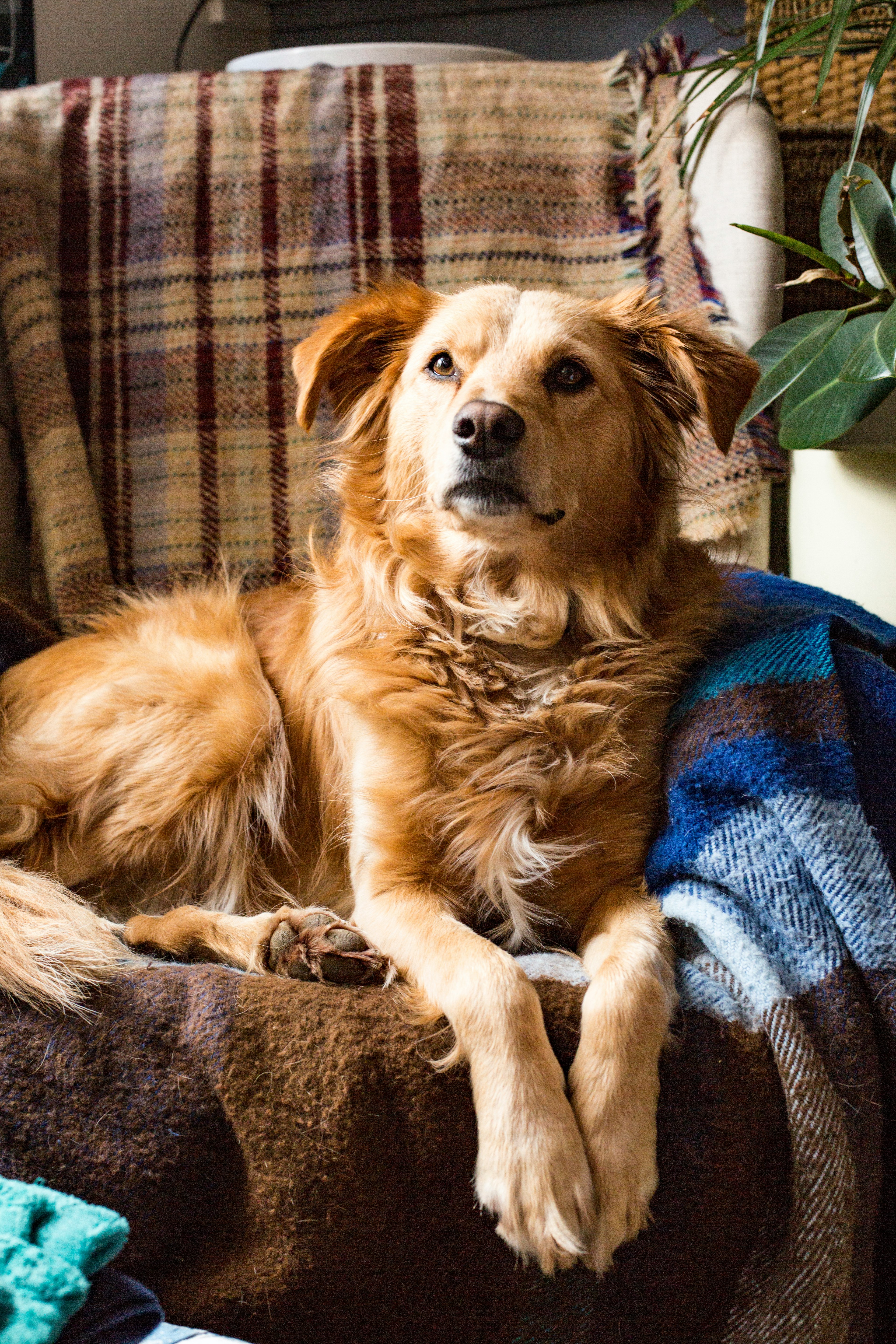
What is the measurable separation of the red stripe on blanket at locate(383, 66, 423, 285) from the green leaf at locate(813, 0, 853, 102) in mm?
882

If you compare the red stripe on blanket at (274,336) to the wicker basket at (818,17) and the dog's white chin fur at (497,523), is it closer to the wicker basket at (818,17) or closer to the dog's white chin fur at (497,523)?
the dog's white chin fur at (497,523)

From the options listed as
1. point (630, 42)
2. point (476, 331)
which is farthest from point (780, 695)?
point (630, 42)

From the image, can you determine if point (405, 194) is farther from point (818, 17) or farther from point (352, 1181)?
point (352, 1181)

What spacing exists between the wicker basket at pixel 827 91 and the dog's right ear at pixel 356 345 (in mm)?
1218

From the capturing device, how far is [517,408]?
1.32m

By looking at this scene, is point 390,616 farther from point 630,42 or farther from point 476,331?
point 630,42

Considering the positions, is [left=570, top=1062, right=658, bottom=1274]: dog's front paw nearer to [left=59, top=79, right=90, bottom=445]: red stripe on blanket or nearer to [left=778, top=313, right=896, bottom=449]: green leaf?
[left=778, top=313, right=896, bottom=449]: green leaf

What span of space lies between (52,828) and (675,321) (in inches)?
47.0

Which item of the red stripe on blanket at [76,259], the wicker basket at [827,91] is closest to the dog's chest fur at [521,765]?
the red stripe on blanket at [76,259]

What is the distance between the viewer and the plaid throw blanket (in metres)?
2.16

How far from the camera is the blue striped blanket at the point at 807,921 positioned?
1.01 metres

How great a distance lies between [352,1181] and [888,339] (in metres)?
1.19

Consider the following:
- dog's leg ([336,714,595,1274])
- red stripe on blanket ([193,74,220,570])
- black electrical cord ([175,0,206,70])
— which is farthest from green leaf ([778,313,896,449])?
black electrical cord ([175,0,206,70])

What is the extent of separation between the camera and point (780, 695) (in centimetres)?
124
